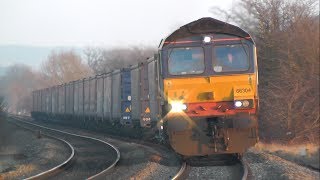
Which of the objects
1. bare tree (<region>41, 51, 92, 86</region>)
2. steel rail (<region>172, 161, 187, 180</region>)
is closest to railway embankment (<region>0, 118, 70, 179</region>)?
steel rail (<region>172, 161, 187, 180</region>)

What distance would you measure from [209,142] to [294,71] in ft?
50.4

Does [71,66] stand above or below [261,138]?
above

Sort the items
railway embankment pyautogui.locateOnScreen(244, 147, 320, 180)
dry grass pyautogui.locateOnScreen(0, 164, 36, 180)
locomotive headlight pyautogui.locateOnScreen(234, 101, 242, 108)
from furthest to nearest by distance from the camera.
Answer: dry grass pyautogui.locateOnScreen(0, 164, 36, 180) → locomotive headlight pyautogui.locateOnScreen(234, 101, 242, 108) → railway embankment pyautogui.locateOnScreen(244, 147, 320, 180)

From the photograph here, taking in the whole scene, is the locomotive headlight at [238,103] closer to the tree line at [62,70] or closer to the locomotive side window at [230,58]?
the locomotive side window at [230,58]

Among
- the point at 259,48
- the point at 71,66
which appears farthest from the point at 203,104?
the point at 71,66

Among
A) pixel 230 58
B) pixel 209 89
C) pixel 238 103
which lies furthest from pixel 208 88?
pixel 230 58

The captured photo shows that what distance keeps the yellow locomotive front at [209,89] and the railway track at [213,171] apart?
1.18 ft

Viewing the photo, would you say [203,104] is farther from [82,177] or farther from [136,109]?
[136,109]

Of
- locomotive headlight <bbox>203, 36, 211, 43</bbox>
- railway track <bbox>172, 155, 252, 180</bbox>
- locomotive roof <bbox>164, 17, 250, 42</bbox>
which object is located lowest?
railway track <bbox>172, 155, 252, 180</bbox>

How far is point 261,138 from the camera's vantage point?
1057 inches

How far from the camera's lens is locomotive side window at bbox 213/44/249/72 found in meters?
11.9

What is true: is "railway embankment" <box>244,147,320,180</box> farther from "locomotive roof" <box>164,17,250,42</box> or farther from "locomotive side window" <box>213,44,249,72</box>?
"locomotive roof" <box>164,17,250,42</box>

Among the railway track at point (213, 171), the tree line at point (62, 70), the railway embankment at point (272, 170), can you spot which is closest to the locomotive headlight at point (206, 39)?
the railway track at point (213, 171)

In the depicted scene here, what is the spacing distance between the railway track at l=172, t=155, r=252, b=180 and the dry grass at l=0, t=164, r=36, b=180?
4.24 meters
